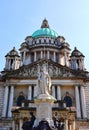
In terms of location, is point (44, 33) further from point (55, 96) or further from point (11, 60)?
point (55, 96)

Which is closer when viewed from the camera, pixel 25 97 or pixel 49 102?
pixel 49 102

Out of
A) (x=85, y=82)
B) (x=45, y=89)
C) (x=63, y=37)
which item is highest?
(x=63, y=37)

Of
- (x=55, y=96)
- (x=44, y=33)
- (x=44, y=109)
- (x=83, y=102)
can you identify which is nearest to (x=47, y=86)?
(x=44, y=109)

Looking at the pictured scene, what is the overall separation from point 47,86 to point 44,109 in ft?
5.45

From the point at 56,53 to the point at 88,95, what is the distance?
15393 millimetres

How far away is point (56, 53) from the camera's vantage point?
146 ft

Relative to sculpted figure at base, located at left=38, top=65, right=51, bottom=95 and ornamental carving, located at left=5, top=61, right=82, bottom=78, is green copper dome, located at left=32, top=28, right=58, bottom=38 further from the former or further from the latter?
A: sculpted figure at base, located at left=38, top=65, right=51, bottom=95

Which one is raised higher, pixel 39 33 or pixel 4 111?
pixel 39 33

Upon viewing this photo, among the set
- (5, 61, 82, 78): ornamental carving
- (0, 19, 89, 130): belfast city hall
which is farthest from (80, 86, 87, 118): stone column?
(5, 61, 82, 78): ornamental carving

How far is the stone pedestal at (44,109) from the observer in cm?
1319

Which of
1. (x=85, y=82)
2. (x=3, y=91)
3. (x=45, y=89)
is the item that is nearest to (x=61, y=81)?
(x=85, y=82)

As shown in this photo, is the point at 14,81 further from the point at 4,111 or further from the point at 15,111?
the point at 15,111

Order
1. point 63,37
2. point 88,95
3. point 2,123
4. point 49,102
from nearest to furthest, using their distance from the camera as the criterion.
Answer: point 49,102 → point 2,123 → point 88,95 → point 63,37

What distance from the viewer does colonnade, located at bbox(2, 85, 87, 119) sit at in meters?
28.8
